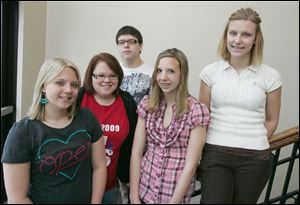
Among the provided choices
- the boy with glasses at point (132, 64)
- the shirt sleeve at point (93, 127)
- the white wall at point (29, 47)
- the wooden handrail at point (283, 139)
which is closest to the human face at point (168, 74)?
the shirt sleeve at point (93, 127)

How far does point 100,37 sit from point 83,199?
8.20 ft

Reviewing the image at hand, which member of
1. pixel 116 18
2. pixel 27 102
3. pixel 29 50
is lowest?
pixel 27 102

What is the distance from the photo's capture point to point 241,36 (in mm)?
1559

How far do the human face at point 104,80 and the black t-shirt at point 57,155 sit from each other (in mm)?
191

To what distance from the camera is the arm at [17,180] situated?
129cm

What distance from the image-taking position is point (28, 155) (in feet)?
4.29

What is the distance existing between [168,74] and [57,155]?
0.63m

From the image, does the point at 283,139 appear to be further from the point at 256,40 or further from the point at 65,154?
the point at 65,154

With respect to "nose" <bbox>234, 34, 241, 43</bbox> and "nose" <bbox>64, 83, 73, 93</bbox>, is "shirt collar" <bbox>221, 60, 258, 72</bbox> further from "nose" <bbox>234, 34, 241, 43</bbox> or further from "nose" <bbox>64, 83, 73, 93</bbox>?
"nose" <bbox>64, 83, 73, 93</bbox>

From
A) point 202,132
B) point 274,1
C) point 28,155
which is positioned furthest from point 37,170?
point 274,1

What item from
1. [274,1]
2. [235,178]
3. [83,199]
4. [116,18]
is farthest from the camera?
[116,18]

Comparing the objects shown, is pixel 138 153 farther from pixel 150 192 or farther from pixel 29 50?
pixel 29 50

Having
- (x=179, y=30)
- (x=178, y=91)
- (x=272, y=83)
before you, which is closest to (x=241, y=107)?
(x=272, y=83)

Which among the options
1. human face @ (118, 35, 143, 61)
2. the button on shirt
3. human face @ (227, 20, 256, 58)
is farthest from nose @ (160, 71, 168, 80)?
human face @ (118, 35, 143, 61)
